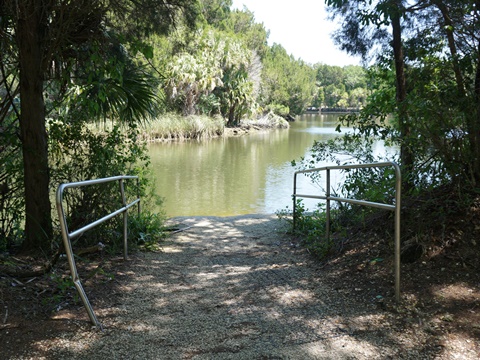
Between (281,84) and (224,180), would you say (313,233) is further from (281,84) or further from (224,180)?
(281,84)

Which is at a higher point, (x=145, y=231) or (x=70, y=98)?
(x=70, y=98)

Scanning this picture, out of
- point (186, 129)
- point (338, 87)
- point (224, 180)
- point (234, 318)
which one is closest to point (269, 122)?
point (186, 129)

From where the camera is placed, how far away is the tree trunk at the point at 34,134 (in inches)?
161

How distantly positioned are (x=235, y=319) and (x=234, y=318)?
2cm

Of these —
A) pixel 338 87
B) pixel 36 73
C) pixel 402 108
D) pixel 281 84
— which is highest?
pixel 338 87

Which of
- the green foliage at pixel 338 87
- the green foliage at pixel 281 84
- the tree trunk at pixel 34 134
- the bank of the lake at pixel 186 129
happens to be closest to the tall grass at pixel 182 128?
the bank of the lake at pixel 186 129

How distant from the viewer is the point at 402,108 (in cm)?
386

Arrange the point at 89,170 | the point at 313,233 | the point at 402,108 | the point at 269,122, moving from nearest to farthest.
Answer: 1. the point at 402,108
2. the point at 89,170
3. the point at 313,233
4. the point at 269,122

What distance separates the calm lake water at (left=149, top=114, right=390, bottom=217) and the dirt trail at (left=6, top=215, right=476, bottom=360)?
6183 millimetres

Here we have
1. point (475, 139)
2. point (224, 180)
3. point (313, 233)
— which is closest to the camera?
point (475, 139)

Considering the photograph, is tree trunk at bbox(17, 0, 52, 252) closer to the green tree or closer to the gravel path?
the green tree

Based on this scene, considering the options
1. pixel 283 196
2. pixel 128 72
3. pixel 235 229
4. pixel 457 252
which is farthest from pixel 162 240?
pixel 283 196

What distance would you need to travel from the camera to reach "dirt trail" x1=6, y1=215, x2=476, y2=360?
7.30 feet

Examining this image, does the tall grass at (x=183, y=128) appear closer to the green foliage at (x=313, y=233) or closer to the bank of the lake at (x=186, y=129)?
the bank of the lake at (x=186, y=129)
